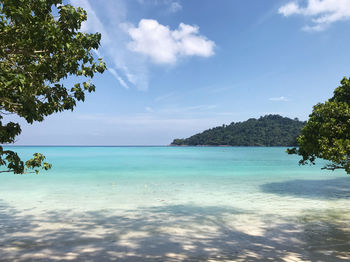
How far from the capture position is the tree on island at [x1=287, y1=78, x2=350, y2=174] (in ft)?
37.8

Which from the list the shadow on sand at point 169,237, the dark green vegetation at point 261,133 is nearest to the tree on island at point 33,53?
the shadow on sand at point 169,237

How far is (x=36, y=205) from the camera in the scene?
42.0 feet

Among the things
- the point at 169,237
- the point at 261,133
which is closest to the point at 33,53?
the point at 169,237

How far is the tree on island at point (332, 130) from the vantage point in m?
11.5

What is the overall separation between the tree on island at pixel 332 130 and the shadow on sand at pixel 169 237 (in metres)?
2.37

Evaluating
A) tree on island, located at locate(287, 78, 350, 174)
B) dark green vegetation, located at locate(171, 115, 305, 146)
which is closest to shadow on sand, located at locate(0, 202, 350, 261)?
tree on island, located at locate(287, 78, 350, 174)

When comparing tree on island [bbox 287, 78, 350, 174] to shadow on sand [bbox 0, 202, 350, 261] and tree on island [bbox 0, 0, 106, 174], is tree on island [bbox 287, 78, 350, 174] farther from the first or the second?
tree on island [bbox 0, 0, 106, 174]

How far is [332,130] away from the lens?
39.6 feet

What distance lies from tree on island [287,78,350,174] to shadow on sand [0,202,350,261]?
237 cm

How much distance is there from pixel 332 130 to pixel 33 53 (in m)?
11.8

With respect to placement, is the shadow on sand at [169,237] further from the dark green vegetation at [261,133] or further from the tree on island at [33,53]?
the dark green vegetation at [261,133]

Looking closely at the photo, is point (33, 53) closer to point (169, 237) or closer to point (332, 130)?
point (169, 237)

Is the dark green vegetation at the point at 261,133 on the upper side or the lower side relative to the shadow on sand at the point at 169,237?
upper

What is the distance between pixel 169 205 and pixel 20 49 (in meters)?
9.53
